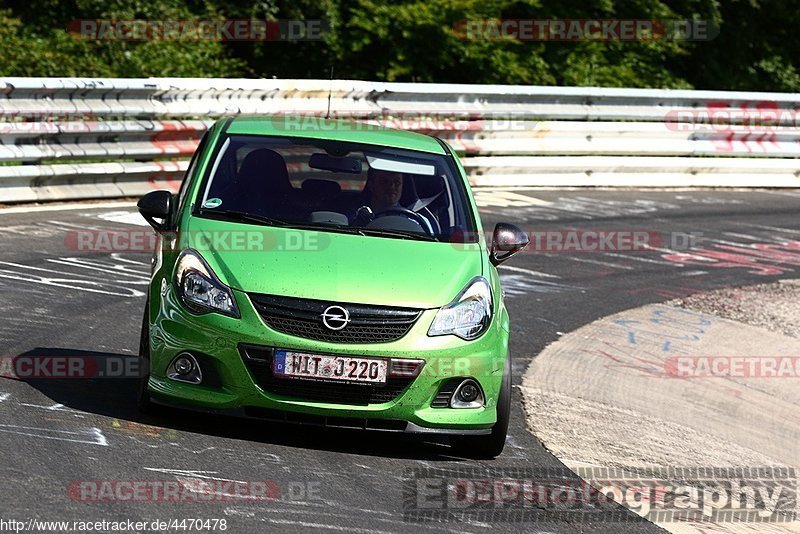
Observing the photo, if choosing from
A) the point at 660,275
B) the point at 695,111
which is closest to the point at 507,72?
the point at 695,111

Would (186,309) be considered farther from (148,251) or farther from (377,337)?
(148,251)

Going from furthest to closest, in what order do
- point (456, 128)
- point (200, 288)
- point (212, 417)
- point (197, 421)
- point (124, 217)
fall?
point (456, 128)
point (124, 217)
point (212, 417)
point (197, 421)
point (200, 288)

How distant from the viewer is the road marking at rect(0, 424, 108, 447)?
263 inches

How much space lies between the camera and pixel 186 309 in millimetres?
6980

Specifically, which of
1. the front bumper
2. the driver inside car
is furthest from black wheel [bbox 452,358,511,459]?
the driver inside car

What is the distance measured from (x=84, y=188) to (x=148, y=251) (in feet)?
7.75

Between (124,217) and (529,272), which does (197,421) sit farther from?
(124,217)

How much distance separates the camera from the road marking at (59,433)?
6.68 meters

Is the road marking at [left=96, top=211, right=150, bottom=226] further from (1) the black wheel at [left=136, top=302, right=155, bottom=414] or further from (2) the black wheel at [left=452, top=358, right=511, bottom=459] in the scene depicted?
(2) the black wheel at [left=452, top=358, right=511, bottom=459]

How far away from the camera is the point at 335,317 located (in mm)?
6836

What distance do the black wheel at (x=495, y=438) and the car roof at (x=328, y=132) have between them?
175 cm

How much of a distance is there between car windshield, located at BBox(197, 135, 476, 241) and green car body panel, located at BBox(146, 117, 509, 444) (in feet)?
0.75

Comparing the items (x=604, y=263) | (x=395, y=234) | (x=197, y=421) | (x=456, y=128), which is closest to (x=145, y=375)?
(x=197, y=421)

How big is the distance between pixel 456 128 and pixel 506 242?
1041 cm
